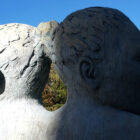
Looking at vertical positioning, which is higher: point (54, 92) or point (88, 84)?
point (54, 92)

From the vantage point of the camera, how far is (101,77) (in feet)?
4.05

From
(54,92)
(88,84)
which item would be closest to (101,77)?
(88,84)

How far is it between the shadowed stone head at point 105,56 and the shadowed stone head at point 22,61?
1.09ft

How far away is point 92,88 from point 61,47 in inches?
12.8

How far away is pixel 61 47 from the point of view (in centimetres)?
137

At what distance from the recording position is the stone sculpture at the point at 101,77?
1192mm

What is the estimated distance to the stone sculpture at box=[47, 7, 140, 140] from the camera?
1.19 metres

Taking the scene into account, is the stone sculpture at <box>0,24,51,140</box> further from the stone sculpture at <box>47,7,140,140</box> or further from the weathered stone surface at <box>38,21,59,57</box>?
the stone sculpture at <box>47,7,140,140</box>

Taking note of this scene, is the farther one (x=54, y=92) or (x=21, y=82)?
(x=54, y=92)

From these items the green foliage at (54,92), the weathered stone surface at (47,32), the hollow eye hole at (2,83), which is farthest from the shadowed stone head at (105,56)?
the green foliage at (54,92)

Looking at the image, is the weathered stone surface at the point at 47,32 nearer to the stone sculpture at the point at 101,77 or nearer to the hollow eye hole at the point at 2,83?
the stone sculpture at the point at 101,77

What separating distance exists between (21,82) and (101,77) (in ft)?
2.00

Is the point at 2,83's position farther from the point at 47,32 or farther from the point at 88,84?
the point at 88,84

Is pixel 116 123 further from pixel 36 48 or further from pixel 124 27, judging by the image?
pixel 36 48
